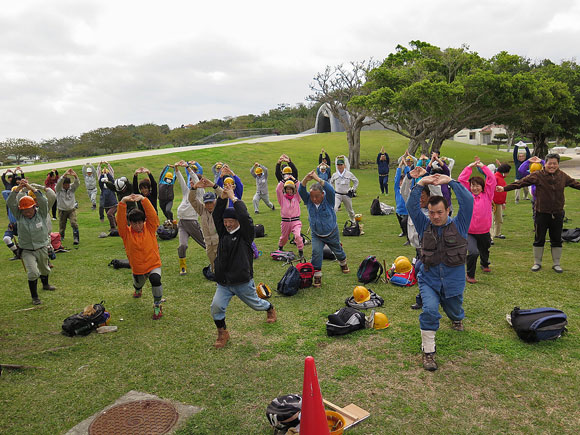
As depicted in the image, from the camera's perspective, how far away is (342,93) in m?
36.1

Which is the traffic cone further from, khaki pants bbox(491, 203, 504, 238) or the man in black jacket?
khaki pants bbox(491, 203, 504, 238)

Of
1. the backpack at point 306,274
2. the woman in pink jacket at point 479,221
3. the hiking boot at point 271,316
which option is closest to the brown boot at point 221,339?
the hiking boot at point 271,316

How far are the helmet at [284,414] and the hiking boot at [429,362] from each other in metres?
1.80

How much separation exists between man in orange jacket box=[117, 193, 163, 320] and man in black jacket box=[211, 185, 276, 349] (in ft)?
5.19

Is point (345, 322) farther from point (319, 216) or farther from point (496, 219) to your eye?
point (496, 219)

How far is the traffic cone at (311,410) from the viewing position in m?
3.52

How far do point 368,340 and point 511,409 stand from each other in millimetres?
1986

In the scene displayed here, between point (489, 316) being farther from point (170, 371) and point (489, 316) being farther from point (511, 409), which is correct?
point (170, 371)

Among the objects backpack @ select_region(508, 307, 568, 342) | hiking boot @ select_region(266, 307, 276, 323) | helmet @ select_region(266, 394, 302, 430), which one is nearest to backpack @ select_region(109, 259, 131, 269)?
hiking boot @ select_region(266, 307, 276, 323)

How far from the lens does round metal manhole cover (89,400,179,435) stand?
13.5 feet

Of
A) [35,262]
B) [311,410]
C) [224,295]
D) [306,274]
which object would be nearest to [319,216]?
[306,274]

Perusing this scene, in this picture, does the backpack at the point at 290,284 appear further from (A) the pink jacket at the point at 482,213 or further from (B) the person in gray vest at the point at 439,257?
(A) the pink jacket at the point at 482,213

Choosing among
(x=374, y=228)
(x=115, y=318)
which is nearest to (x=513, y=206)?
(x=374, y=228)

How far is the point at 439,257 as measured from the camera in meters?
5.02
